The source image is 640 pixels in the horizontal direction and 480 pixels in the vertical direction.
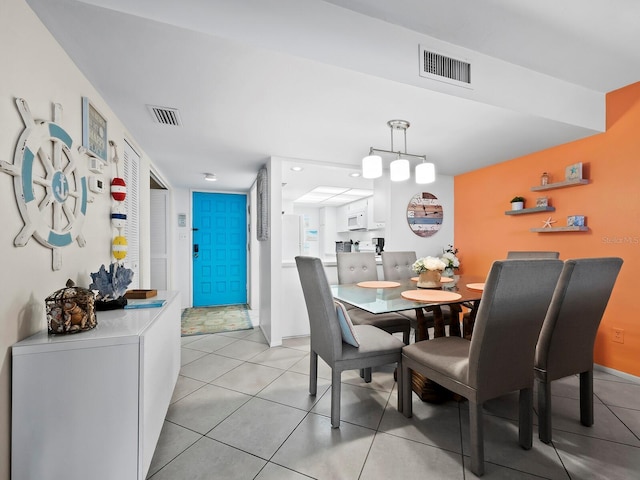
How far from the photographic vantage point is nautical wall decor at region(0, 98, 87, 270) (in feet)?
3.83

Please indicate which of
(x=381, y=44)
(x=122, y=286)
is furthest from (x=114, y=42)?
(x=381, y=44)

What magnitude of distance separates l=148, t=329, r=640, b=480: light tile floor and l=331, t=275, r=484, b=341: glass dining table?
0.56 m

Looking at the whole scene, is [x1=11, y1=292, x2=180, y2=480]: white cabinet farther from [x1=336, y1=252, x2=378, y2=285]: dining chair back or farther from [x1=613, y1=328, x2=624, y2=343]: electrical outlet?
[x1=613, y1=328, x2=624, y2=343]: electrical outlet

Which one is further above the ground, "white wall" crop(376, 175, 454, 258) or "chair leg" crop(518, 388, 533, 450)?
"white wall" crop(376, 175, 454, 258)

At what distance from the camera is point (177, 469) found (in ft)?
4.71

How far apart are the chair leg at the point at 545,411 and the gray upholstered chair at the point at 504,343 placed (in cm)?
13

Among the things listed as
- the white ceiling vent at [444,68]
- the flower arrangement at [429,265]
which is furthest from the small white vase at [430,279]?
the white ceiling vent at [444,68]

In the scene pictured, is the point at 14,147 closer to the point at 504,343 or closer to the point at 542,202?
the point at 504,343

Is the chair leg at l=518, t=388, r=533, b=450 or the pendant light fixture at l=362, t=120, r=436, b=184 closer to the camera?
the chair leg at l=518, t=388, r=533, b=450

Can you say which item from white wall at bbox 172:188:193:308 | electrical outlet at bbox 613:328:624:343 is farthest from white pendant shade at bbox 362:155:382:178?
white wall at bbox 172:188:193:308

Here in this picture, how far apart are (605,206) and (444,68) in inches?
79.3

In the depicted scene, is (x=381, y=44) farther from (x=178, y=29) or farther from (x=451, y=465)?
(x=451, y=465)

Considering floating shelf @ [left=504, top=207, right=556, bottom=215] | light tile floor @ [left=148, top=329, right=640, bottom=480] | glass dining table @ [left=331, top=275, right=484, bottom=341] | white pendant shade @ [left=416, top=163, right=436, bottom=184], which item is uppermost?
white pendant shade @ [left=416, top=163, right=436, bottom=184]

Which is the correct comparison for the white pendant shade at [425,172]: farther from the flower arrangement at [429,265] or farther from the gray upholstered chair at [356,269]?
the gray upholstered chair at [356,269]
